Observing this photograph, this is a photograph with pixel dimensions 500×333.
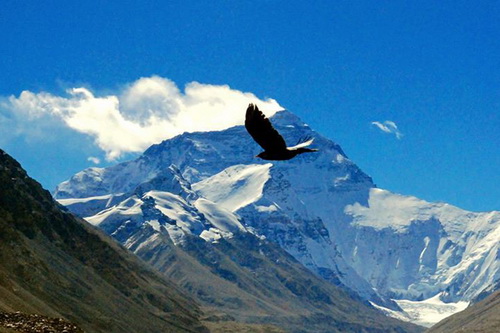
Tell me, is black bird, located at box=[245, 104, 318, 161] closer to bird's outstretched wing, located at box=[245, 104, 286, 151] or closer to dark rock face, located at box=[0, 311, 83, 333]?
bird's outstretched wing, located at box=[245, 104, 286, 151]

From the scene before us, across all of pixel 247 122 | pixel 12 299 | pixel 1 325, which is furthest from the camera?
pixel 12 299

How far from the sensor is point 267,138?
29906mm

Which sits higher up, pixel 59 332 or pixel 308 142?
pixel 308 142

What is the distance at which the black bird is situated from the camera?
29.1 m

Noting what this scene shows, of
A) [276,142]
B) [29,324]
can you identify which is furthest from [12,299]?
[276,142]

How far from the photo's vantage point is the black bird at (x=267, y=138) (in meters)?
29.1

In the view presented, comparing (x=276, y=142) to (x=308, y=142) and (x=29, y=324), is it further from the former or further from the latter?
(x=29, y=324)

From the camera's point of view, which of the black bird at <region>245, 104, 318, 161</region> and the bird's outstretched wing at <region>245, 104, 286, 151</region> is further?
the black bird at <region>245, 104, 318, 161</region>

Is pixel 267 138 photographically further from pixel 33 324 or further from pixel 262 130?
pixel 33 324

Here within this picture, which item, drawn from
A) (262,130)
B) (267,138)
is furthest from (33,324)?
(262,130)

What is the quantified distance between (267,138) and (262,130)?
0.44 meters

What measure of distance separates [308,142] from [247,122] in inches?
93.0

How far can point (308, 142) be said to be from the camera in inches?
1193

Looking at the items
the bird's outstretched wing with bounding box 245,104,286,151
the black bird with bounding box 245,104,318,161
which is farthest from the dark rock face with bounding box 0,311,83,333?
the bird's outstretched wing with bounding box 245,104,286,151
